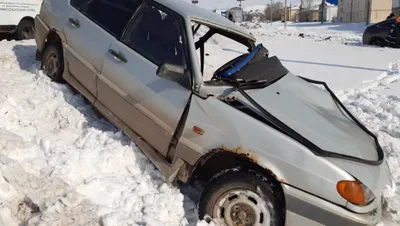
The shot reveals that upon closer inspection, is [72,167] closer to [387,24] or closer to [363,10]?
[387,24]

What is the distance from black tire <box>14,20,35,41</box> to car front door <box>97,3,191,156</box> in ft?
27.5

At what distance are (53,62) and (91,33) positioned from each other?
0.96 m

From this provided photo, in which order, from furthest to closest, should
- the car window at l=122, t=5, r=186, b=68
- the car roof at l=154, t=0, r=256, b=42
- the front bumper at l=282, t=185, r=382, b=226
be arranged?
the car roof at l=154, t=0, r=256, b=42
the car window at l=122, t=5, r=186, b=68
the front bumper at l=282, t=185, r=382, b=226

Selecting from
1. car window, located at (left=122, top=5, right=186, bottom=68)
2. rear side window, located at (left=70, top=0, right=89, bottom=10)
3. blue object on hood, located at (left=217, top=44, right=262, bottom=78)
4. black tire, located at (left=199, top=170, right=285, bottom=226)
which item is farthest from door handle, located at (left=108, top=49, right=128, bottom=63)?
black tire, located at (left=199, top=170, right=285, bottom=226)

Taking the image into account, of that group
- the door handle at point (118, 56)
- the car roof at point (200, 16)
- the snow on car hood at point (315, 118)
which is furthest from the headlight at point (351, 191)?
the door handle at point (118, 56)

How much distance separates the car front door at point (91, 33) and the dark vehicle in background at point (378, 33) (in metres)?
16.0

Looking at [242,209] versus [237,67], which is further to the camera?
[237,67]

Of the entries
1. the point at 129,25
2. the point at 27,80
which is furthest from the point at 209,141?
the point at 27,80

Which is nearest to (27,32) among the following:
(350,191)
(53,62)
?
(53,62)

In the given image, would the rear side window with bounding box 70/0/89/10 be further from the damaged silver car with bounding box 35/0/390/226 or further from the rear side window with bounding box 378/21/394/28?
the rear side window with bounding box 378/21/394/28

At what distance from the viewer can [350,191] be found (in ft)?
9.96

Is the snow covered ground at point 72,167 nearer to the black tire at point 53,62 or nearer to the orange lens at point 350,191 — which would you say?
the black tire at point 53,62

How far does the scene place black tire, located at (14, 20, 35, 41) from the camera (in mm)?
11547

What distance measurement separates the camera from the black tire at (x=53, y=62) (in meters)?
5.17
